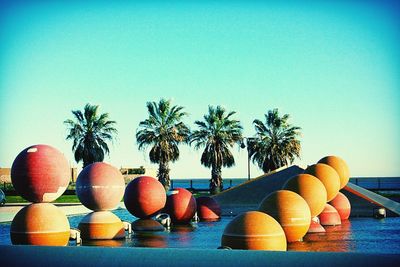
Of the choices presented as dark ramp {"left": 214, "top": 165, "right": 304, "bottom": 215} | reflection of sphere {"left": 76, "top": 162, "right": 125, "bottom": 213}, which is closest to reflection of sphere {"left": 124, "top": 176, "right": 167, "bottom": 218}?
reflection of sphere {"left": 76, "top": 162, "right": 125, "bottom": 213}

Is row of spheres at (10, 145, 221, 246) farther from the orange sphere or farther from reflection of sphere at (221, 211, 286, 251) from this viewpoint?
the orange sphere

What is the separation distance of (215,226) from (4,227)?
932 centimetres

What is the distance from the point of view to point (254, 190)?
3462 centimetres

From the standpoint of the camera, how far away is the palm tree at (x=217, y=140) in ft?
153

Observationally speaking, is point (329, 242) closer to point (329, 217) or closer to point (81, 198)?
point (329, 217)

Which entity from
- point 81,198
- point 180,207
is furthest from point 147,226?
point 81,198

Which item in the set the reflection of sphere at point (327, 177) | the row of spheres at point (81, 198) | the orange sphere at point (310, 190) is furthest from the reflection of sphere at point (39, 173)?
the reflection of sphere at point (327, 177)

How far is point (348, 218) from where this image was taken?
2775 centimetres

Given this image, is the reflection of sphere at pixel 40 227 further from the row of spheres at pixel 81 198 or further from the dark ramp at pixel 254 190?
the dark ramp at pixel 254 190

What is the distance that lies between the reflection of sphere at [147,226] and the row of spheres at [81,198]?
0.09m

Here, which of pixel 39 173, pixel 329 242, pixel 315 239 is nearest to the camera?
pixel 39 173

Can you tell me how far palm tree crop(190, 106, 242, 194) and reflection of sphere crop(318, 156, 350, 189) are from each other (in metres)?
19.1

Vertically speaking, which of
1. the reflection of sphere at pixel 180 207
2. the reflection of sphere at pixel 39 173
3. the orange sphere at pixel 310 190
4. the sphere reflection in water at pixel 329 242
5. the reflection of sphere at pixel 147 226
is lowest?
the sphere reflection in water at pixel 329 242

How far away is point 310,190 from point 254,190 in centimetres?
1439
